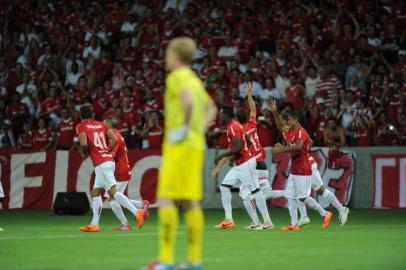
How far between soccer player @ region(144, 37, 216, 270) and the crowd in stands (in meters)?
13.7

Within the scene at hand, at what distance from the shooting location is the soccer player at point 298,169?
17.0 metres

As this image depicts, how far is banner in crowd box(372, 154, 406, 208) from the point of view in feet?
76.6

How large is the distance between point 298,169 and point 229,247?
15.0 feet

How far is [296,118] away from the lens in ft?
56.1

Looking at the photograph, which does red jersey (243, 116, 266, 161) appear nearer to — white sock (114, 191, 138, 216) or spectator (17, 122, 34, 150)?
white sock (114, 191, 138, 216)

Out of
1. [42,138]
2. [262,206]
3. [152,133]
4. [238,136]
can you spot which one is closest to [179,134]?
[238,136]

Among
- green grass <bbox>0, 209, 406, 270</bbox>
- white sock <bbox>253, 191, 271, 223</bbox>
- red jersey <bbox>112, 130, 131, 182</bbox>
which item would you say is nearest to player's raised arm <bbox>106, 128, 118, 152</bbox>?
red jersey <bbox>112, 130, 131, 182</bbox>

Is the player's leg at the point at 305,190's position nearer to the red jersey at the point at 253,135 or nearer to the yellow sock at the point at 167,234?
the red jersey at the point at 253,135

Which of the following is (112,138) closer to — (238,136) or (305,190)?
(238,136)

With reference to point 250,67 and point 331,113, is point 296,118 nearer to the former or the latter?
point 331,113

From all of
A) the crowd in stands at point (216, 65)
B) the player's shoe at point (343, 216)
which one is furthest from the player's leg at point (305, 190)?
the crowd in stands at point (216, 65)

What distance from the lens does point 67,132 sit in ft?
85.3

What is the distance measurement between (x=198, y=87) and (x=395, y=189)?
15.2 m

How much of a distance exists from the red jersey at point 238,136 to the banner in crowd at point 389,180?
7275 mm
